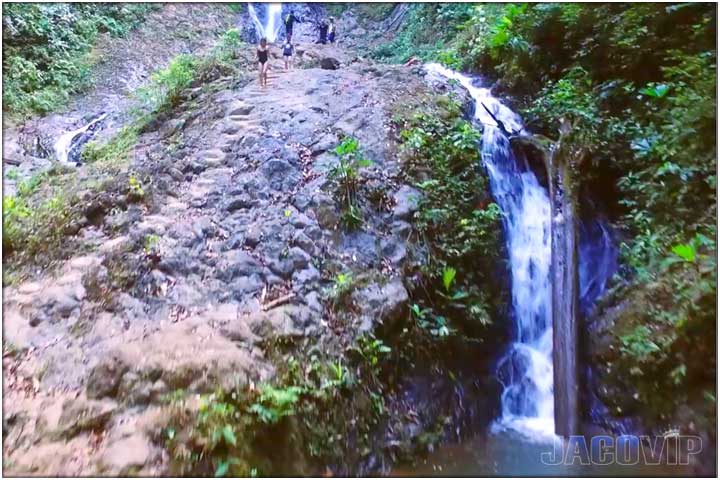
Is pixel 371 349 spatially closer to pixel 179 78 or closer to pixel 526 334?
pixel 526 334

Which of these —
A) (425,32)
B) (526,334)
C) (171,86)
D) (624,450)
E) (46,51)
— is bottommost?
(624,450)

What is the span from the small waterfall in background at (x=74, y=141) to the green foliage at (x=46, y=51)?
4.60 ft

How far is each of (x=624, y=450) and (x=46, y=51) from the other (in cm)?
1435

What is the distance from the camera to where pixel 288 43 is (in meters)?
10.5

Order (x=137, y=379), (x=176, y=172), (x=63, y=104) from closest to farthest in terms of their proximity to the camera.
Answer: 1. (x=137, y=379)
2. (x=176, y=172)
3. (x=63, y=104)

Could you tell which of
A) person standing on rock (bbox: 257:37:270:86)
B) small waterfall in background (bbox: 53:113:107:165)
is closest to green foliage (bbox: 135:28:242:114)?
person standing on rock (bbox: 257:37:270:86)

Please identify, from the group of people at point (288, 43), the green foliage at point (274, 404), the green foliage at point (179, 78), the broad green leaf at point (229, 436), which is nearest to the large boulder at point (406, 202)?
the green foliage at point (274, 404)

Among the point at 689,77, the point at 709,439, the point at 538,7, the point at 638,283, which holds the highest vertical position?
the point at 538,7

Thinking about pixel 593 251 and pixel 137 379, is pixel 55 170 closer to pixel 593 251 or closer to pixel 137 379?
pixel 137 379

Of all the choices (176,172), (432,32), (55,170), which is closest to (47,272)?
(176,172)

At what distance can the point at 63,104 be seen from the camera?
1132cm

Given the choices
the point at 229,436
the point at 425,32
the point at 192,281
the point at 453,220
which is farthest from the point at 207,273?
the point at 425,32

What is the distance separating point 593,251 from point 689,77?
2232 mm

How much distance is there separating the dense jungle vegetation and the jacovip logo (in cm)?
30
